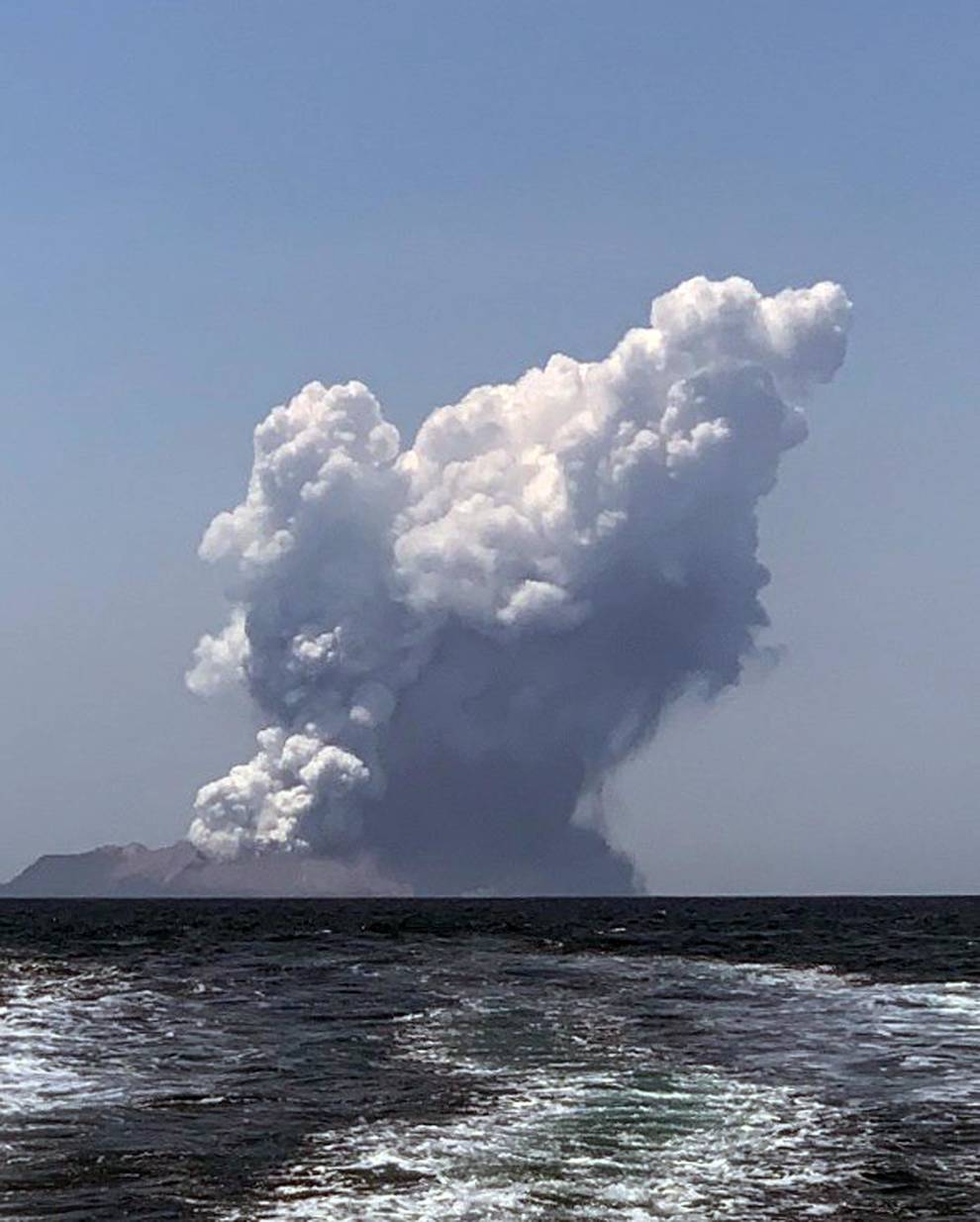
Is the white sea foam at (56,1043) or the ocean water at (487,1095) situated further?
the white sea foam at (56,1043)

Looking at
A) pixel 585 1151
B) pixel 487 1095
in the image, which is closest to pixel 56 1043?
pixel 487 1095

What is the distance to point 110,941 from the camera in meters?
91.0

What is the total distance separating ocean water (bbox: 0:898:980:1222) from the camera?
21.9 m

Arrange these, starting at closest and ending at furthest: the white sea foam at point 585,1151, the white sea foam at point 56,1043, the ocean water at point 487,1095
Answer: the white sea foam at point 585,1151 → the ocean water at point 487,1095 → the white sea foam at point 56,1043

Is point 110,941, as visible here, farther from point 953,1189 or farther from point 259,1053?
point 953,1189

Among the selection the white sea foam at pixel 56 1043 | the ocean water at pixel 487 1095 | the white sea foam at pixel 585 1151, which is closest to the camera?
the white sea foam at pixel 585 1151

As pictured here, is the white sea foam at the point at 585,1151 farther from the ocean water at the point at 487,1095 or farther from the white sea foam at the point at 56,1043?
the white sea foam at the point at 56,1043

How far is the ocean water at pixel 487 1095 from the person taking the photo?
21906 millimetres

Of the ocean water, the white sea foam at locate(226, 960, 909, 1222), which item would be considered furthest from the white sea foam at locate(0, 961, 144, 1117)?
the white sea foam at locate(226, 960, 909, 1222)

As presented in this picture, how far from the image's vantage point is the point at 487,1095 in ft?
99.1

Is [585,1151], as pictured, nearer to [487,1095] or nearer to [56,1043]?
[487,1095]

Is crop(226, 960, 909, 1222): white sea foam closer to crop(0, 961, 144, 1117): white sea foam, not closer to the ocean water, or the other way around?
the ocean water

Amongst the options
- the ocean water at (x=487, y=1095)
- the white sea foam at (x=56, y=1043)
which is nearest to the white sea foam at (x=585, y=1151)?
the ocean water at (x=487, y=1095)

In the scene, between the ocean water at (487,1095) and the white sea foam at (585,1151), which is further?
the ocean water at (487,1095)
